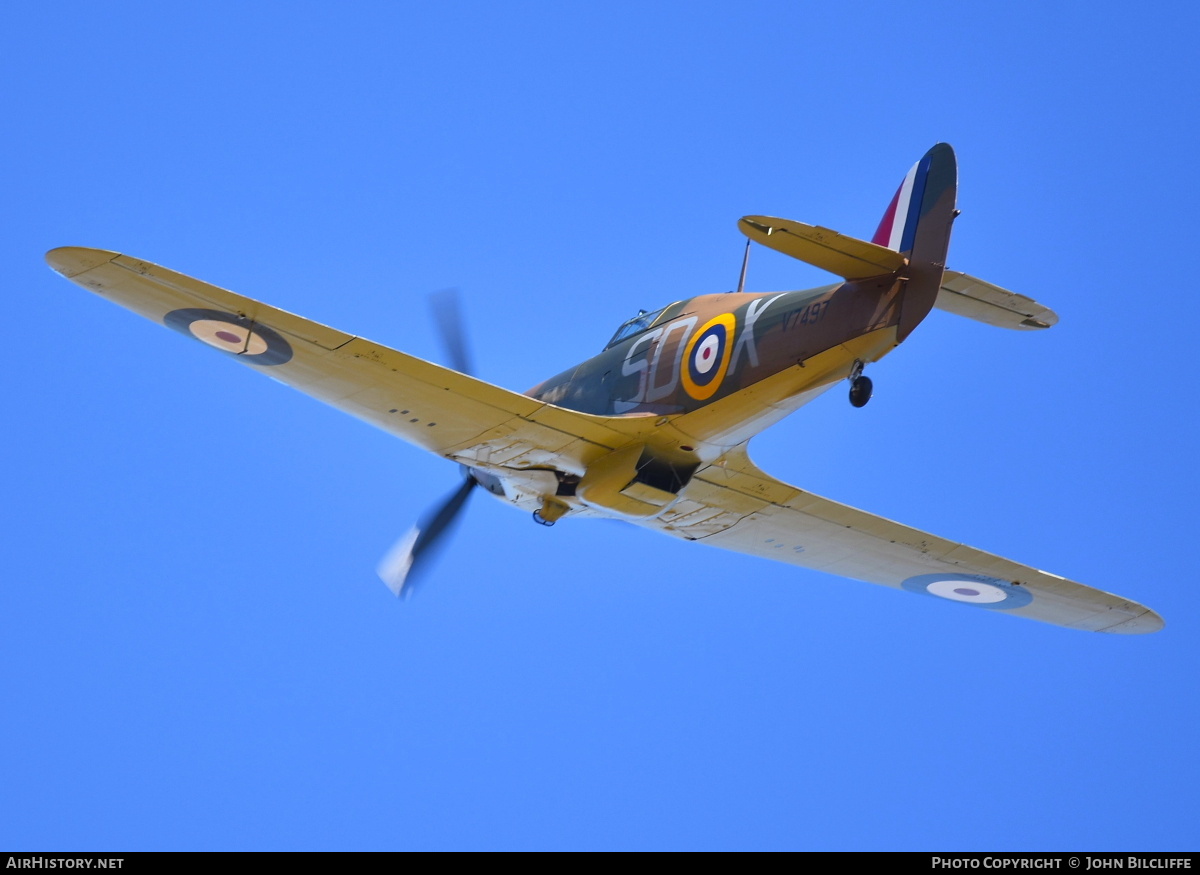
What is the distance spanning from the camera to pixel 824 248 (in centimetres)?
1412

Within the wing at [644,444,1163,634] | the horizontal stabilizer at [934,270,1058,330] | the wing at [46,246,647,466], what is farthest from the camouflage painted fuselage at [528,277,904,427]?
the wing at [644,444,1163,634]

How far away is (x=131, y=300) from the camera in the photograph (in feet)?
49.8

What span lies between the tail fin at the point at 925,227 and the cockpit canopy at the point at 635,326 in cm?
377

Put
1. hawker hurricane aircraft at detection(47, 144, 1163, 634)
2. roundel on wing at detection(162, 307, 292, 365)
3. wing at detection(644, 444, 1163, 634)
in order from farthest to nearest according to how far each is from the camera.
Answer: wing at detection(644, 444, 1163, 634) < roundel on wing at detection(162, 307, 292, 365) < hawker hurricane aircraft at detection(47, 144, 1163, 634)

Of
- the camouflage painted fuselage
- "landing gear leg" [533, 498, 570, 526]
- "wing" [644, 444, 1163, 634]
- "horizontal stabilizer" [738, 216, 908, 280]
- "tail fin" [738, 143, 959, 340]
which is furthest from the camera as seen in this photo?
"wing" [644, 444, 1163, 634]

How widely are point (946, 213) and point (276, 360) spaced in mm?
7399

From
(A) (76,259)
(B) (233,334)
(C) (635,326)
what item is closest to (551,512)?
(C) (635,326)

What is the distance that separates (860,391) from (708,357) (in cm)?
242

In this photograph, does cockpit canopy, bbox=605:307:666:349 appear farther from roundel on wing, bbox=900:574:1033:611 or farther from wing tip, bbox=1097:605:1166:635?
wing tip, bbox=1097:605:1166:635

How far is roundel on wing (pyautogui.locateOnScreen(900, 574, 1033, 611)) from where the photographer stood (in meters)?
20.1

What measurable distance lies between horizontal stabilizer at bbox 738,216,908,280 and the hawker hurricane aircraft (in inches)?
0.7

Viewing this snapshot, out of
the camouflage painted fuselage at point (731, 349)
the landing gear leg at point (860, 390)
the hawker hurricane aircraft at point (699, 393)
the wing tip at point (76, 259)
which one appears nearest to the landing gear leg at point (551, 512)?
the hawker hurricane aircraft at point (699, 393)
